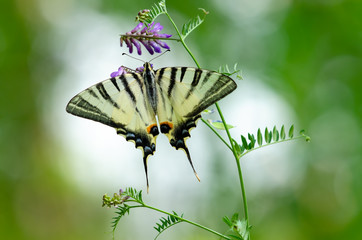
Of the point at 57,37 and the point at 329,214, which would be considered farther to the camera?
the point at 57,37

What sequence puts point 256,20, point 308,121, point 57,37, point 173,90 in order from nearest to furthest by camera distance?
point 173,90 < point 308,121 < point 256,20 < point 57,37

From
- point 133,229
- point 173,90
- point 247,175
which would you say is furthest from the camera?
point 247,175

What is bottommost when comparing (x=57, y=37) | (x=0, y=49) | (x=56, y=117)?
(x=56, y=117)

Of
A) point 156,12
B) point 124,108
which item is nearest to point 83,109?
point 124,108

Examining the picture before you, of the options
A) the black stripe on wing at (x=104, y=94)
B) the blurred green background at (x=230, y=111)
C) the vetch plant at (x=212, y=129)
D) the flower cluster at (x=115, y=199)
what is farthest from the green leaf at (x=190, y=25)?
the blurred green background at (x=230, y=111)

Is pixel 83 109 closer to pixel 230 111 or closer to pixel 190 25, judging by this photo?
pixel 190 25

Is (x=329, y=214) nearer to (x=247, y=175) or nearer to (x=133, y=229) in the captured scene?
(x=247, y=175)

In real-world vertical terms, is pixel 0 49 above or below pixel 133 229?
above

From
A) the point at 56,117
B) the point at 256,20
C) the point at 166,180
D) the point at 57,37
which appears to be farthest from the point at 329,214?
the point at 57,37
